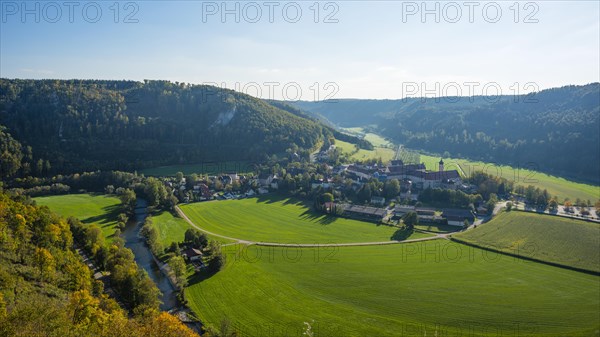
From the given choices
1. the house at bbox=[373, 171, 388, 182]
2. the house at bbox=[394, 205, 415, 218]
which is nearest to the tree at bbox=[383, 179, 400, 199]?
the house at bbox=[394, 205, 415, 218]

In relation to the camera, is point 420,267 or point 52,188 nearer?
point 420,267

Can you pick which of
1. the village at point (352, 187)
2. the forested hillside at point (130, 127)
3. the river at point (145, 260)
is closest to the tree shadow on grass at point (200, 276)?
the river at point (145, 260)

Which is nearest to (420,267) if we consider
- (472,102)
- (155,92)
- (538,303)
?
(538,303)

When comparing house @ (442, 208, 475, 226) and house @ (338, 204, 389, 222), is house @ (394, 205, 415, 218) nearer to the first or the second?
house @ (338, 204, 389, 222)

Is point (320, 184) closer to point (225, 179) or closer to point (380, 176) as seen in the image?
point (380, 176)

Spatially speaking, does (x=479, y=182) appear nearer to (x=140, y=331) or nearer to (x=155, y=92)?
(x=140, y=331)

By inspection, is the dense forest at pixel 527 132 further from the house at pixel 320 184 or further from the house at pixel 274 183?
the house at pixel 274 183

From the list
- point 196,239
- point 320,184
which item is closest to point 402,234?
point 320,184
